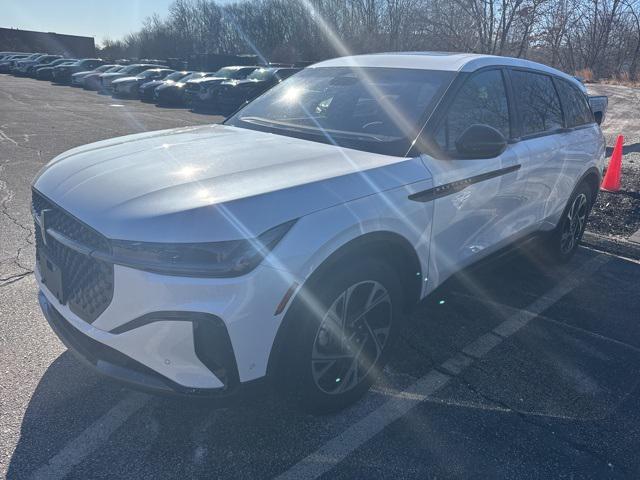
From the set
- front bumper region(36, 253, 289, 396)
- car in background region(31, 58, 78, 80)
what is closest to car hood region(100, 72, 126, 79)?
car in background region(31, 58, 78, 80)

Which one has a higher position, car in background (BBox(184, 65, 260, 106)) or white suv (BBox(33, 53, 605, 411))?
car in background (BBox(184, 65, 260, 106))

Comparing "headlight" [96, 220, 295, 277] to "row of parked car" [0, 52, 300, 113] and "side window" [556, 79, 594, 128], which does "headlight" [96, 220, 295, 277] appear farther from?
Result: "row of parked car" [0, 52, 300, 113]

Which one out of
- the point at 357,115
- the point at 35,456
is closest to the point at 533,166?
the point at 357,115

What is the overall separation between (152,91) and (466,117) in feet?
67.4

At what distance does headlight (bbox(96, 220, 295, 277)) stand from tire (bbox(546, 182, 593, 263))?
3611 millimetres

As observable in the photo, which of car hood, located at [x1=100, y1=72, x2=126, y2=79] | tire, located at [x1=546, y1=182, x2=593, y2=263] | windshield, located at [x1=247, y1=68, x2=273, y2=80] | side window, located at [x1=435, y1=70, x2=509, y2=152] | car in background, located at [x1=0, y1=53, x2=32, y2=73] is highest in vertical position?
car in background, located at [x1=0, y1=53, x2=32, y2=73]

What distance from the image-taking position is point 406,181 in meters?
2.71

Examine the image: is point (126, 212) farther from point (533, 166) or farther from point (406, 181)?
point (533, 166)

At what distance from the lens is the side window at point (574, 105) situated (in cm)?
456

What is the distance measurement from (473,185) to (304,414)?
67.0 inches

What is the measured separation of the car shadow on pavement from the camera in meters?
2.38

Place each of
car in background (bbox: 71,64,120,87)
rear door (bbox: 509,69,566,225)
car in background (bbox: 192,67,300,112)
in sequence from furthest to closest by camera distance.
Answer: car in background (bbox: 71,64,120,87) → car in background (bbox: 192,67,300,112) → rear door (bbox: 509,69,566,225)

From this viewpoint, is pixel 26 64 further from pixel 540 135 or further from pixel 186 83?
pixel 540 135

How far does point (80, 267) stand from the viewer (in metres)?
2.30
